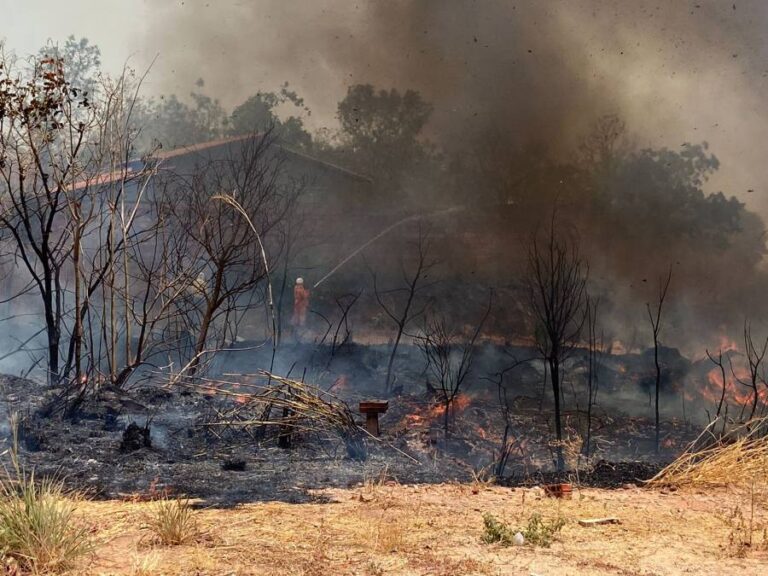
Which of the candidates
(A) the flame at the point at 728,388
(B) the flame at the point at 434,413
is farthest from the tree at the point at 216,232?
(A) the flame at the point at 728,388

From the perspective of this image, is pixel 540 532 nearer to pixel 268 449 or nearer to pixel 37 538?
pixel 37 538

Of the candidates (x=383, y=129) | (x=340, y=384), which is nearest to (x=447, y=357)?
(x=340, y=384)

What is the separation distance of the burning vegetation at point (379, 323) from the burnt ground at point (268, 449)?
0.16 ft

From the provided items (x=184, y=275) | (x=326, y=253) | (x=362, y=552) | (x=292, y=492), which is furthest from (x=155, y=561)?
(x=326, y=253)

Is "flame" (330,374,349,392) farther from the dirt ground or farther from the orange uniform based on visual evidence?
the dirt ground

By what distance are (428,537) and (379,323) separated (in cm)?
1257

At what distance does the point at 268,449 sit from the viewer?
8594 millimetres

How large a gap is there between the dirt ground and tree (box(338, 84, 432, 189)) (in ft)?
39.7

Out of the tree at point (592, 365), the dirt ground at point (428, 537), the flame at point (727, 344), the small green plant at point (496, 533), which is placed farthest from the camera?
the flame at point (727, 344)

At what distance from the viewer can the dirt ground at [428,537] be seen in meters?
4.78

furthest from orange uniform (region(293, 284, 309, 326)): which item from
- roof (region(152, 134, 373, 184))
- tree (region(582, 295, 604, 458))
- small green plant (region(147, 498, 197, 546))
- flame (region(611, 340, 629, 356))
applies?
small green plant (region(147, 498, 197, 546))

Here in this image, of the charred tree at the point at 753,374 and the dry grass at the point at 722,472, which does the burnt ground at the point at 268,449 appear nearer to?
the dry grass at the point at 722,472

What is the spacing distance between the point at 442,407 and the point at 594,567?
6.53 meters

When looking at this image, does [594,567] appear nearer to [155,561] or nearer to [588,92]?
[155,561]
